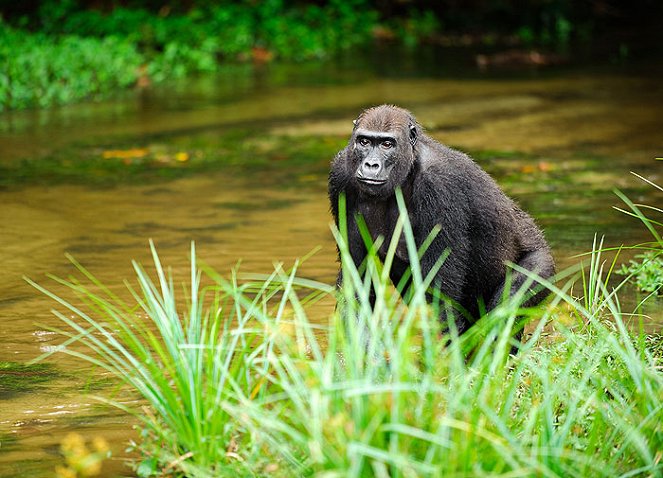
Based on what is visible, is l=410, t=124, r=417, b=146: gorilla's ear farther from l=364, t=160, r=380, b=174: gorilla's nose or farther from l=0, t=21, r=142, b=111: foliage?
l=0, t=21, r=142, b=111: foliage

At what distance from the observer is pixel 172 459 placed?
11.7ft

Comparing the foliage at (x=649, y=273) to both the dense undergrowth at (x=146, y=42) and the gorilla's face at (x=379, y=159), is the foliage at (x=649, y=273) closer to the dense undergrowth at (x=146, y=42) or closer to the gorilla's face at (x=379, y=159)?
the gorilla's face at (x=379, y=159)

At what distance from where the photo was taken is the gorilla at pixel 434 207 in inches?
196

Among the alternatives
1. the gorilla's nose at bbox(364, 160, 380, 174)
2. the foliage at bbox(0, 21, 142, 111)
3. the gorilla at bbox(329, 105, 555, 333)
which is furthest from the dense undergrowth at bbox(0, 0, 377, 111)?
the gorilla's nose at bbox(364, 160, 380, 174)

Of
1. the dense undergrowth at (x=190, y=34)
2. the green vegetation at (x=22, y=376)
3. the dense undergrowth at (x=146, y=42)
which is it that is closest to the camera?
the green vegetation at (x=22, y=376)

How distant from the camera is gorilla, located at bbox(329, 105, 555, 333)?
4.98 metres

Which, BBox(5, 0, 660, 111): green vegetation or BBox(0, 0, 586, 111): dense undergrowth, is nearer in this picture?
BBox(0, 0, 586, 111): dense undergrowth

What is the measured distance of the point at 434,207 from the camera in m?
5.00

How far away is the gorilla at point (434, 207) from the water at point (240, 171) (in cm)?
83

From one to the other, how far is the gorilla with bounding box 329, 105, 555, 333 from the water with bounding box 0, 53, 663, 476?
0.83m

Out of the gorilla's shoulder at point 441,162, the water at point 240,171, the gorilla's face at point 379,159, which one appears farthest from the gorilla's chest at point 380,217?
the water at point 240,171

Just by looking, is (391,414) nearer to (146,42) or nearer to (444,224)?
(444,224)

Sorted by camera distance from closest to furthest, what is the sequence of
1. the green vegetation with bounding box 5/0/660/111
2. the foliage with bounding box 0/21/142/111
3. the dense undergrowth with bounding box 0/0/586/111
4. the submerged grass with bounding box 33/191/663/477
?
the submerged grass with bounding box 33/191/663/477 < the foliage with bounding box 0/21/142/111 < the dense undergrowth with bounding box 0/0/586/111 < the green vegetation with bounding box 5/0/660/111

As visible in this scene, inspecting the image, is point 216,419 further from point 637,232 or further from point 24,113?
point 24,113
